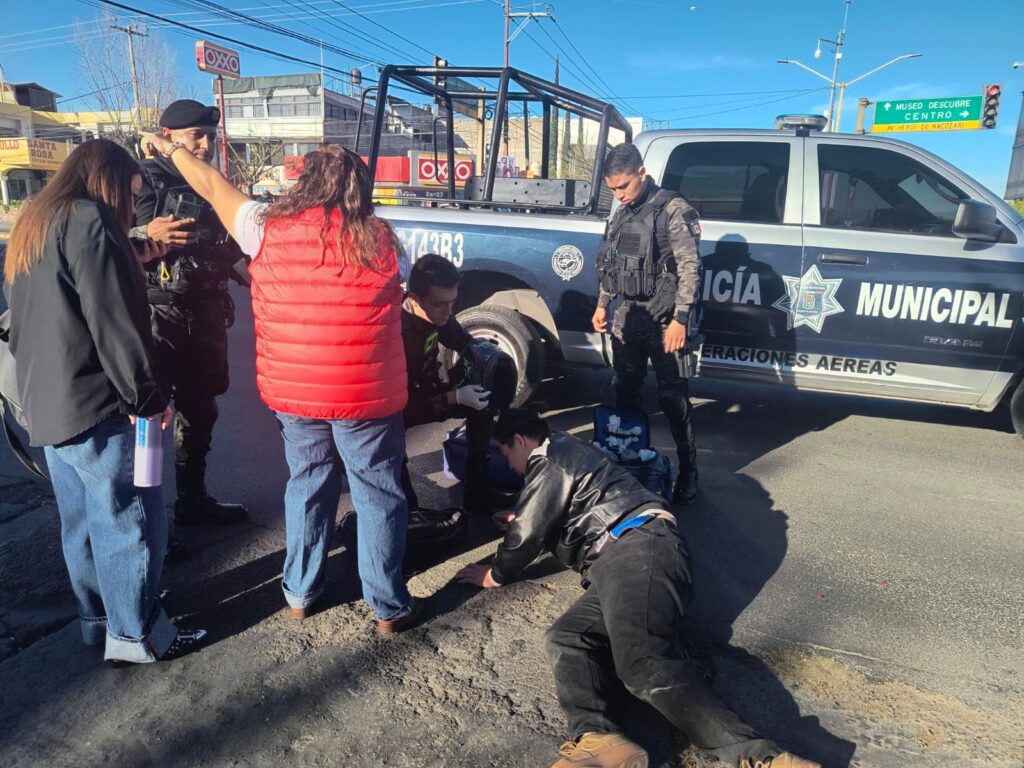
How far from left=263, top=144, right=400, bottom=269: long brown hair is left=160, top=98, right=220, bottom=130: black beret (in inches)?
41.6

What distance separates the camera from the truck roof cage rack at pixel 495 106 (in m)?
4.90

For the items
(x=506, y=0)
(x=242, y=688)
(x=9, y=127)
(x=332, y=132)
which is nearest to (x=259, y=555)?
(x=242, y=688)

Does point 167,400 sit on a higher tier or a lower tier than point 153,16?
lower

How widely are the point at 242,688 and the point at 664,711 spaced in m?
1.36

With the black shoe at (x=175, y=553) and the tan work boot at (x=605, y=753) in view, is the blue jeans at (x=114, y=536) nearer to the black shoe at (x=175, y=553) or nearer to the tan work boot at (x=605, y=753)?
the black shoe at (x=175, y=553)

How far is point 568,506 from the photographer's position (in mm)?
2674

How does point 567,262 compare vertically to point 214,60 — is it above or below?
below

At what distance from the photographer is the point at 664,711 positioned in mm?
2025

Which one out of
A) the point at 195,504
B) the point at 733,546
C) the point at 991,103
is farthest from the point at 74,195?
the point at 991,103

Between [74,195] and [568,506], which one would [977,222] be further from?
[74,195]

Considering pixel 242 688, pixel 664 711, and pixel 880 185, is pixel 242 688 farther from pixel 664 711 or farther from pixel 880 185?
pixel 880 185

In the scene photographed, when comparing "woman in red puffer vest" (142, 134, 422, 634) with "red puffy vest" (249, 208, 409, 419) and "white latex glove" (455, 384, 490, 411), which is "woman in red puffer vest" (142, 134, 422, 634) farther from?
"white latex glove" (455, 384, 490, 411)

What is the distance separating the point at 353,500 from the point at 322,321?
675 mm

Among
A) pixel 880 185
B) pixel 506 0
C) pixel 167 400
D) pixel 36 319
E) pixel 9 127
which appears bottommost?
pixel 167 400
